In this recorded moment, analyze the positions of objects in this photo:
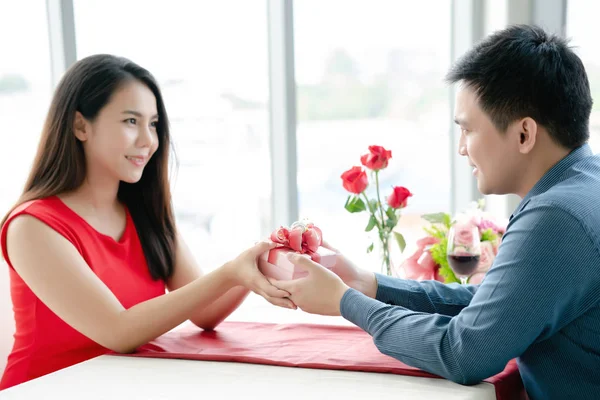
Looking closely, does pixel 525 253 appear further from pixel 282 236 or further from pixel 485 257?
pixel 485 257

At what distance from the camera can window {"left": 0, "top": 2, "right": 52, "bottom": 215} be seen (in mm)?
3053

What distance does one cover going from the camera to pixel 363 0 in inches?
148

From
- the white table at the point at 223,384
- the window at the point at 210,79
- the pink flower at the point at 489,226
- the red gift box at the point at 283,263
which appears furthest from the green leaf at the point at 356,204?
the window at the point at 210,79

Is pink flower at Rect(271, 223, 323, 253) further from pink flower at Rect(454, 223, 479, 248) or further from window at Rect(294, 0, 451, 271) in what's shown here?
window at Rect(294, 0, 451, 271)

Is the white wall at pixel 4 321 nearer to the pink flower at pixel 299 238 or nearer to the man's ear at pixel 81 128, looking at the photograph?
the man's ear at pixel 81 128

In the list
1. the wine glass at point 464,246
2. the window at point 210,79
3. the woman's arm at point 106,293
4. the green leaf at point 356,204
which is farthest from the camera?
the window at point 210,79

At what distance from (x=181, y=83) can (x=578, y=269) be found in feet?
9.26

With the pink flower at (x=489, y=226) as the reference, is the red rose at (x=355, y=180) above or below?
above

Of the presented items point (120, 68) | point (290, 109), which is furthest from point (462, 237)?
point (290, 109)

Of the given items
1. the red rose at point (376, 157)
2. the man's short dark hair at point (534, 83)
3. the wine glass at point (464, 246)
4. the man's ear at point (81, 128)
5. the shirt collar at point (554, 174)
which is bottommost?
the wine glass at point (464, 246)

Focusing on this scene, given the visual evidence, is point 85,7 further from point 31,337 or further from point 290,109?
point 31,337

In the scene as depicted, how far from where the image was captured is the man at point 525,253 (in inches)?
47.8

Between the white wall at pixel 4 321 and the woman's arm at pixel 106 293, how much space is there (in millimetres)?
364

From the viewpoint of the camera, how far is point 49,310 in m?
1.82
